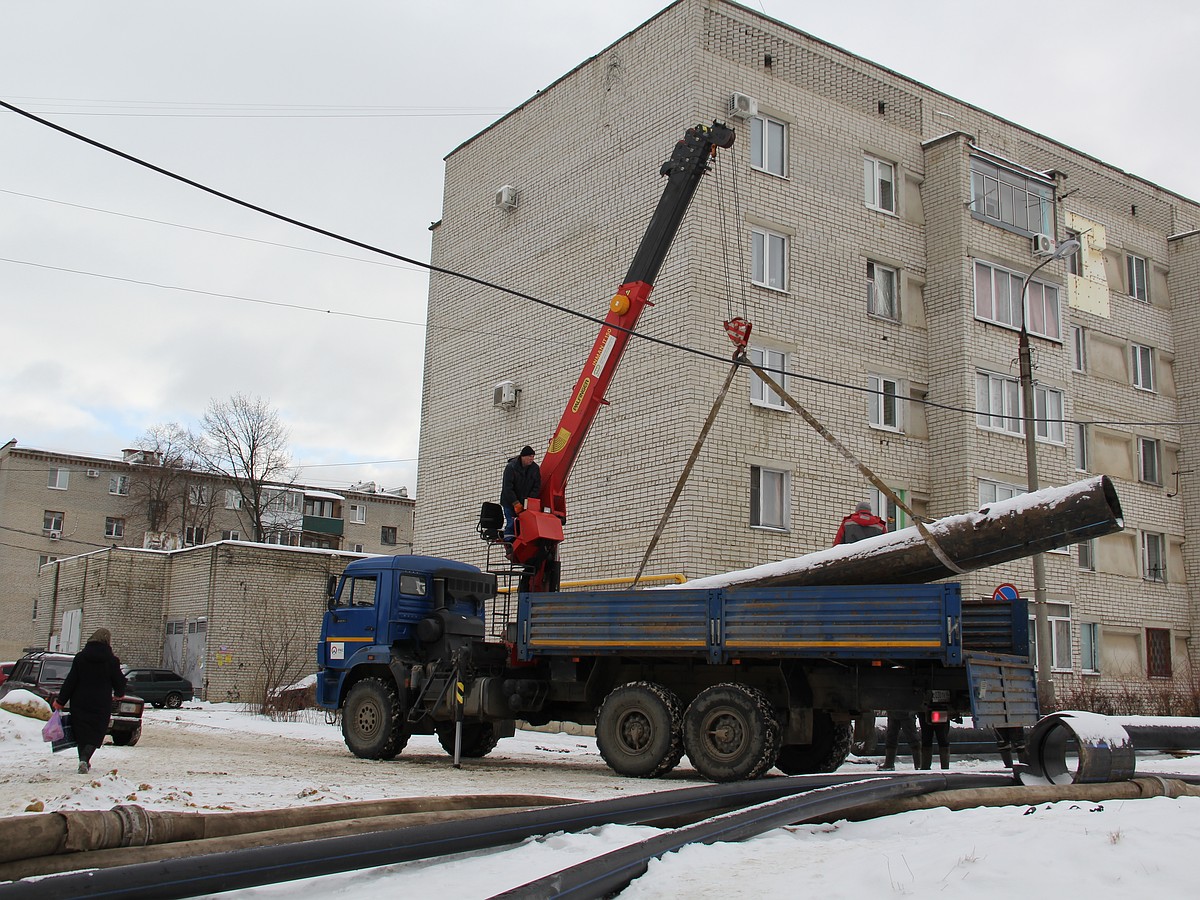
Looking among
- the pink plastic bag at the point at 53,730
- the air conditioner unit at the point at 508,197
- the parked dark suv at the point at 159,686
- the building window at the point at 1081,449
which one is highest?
the air conditioner unit at the point at 508,197

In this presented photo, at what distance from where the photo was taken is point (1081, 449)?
31094mm

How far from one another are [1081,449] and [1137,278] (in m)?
6.36

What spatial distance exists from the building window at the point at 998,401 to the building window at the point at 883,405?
1.91m

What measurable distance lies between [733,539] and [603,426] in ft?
12.1

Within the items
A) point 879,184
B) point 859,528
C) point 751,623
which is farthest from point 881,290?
point 751,623

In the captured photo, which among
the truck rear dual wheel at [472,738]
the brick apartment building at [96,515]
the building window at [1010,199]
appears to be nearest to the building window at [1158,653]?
the building window at [1010,199]

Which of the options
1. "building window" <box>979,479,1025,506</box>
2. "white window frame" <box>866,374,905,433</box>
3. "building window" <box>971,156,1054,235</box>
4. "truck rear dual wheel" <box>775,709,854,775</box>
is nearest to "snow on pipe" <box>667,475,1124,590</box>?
"truck rear dual wheel" <box>775,709,854,775</box>

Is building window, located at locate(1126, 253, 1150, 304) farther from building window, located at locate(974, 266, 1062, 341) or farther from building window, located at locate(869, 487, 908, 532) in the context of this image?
building window, located at locate(869, 487, 908, 532)

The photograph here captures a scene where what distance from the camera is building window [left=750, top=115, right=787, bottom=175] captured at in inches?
995

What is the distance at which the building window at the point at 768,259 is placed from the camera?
971 inches

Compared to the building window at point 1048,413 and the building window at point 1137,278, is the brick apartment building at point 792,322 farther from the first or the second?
the building window at point 1137,278

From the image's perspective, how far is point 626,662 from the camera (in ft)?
45.3

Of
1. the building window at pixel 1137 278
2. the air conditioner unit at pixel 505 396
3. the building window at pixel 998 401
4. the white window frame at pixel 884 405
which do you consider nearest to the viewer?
the white window frame at pixel 884 405

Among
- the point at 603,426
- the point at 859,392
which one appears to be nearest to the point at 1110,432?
the point at 859,392
